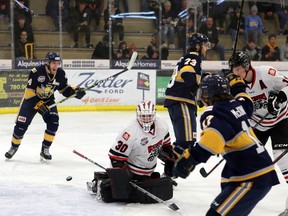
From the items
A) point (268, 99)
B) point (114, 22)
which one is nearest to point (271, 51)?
point (114, 22)

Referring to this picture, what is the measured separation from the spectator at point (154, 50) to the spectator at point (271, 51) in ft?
6.55

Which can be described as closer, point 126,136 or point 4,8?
point 126,136

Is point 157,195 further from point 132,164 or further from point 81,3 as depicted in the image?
point 81,3

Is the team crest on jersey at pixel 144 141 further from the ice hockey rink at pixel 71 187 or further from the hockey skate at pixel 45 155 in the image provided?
the hockey skate at pixel 45 155

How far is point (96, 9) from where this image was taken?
32.5 feet

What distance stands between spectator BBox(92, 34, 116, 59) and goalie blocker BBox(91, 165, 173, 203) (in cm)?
593

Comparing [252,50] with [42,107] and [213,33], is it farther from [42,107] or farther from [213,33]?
[42,107]

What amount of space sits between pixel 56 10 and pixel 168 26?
2.12 metres

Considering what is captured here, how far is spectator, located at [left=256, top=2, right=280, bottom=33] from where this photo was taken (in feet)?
35.3

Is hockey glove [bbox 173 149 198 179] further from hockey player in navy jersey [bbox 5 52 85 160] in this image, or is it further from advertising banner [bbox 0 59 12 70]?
advertising banner [bbox 0 59 12 70]

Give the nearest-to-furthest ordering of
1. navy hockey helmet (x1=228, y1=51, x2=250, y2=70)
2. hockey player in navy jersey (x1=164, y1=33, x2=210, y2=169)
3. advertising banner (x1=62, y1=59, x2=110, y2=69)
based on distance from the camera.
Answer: navy hockey helmet (x1=228, y1=51, x2=250, y2=70) → hockey player in navy jersey (x1=164, y1=33, x2=210, y2=169) → advertising banner (x1=62, y1=59, x2=110, y2=69)

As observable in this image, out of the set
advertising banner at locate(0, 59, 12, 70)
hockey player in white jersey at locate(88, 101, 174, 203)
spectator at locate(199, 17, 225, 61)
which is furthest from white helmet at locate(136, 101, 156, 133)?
spectator at locate(199, 17, 225, 61)

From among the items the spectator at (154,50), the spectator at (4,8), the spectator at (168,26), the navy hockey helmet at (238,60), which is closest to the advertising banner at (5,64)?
the spectator at (4,8)

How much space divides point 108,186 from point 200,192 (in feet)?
2.74
